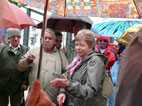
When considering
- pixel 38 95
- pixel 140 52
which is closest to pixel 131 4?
pixel 38 95

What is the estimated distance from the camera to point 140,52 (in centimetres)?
85

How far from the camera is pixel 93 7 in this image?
11.4 feet

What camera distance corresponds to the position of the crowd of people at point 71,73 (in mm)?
898

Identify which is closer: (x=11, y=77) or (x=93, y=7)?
(x=93, y=7)

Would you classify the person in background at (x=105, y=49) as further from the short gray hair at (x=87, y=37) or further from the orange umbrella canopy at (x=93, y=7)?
the short gray hair at (x=87, y=37)

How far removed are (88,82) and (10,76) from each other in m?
2.04

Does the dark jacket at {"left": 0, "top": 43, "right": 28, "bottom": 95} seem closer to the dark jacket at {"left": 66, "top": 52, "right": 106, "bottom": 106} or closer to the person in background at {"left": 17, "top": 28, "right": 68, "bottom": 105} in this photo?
the person in background at {"left": 17, "top": 28, "right": 68, "bottom": 105}

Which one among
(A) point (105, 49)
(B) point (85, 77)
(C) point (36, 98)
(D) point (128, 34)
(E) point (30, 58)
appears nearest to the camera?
(C) point (36, 98)

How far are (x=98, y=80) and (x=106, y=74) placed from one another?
228mm

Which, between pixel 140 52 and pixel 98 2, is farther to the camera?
pixel 98 2

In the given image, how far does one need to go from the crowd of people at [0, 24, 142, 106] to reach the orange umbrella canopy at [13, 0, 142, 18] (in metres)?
0.47

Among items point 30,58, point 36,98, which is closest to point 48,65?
point 30,58

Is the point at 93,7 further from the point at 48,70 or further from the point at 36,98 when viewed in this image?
the point at 36,98

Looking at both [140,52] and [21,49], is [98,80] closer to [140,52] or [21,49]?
[140,52]
